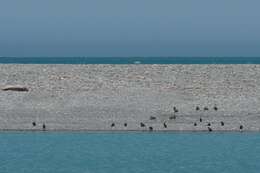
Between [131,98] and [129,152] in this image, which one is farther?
[131,98]

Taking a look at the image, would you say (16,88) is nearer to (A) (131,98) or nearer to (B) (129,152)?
(A) (131,98)

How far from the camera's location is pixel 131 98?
125 feet

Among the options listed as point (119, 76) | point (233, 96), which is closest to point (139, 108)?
point (233, 96)

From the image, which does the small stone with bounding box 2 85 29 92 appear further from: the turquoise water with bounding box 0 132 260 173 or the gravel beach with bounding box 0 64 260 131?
the turquoise water with bounding box 0 132 260 173

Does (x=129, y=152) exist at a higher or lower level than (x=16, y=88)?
lower

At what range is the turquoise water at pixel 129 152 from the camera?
1045 inches

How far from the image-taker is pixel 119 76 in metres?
42.9

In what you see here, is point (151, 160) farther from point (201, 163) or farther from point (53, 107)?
point (53, 107)

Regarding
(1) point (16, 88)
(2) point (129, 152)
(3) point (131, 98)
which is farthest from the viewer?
(1) point (16, 88)

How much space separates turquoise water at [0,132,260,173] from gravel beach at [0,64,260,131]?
50.4 inches

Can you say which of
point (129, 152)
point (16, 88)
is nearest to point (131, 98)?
point (16, 88)

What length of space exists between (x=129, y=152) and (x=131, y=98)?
908 cm

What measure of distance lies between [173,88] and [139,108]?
4.43 meters

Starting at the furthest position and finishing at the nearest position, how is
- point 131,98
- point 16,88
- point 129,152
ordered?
point 16,88
point 131,98
point 129,152
